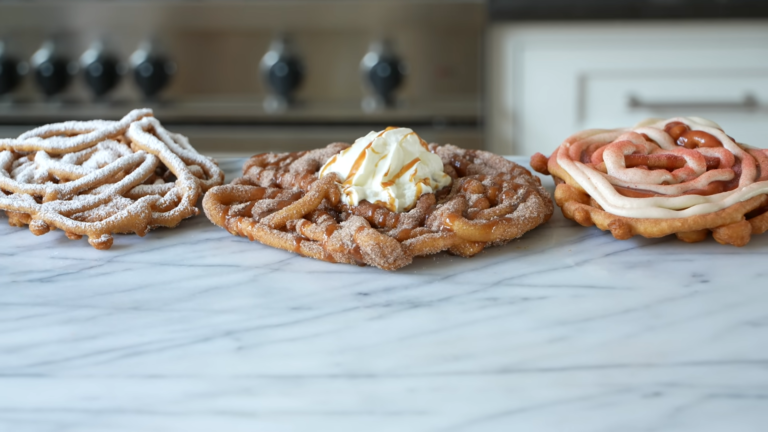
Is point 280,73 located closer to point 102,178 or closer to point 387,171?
point 102,178

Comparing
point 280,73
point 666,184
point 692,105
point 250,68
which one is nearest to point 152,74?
point 250,68

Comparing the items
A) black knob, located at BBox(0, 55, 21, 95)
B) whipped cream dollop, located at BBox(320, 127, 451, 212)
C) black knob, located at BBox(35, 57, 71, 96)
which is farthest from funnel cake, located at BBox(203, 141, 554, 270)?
black knob, located at BBox(0, 55, 21, 95)

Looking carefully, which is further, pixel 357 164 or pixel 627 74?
pixel 627 74

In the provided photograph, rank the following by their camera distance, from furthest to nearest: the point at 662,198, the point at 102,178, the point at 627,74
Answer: the point at 627,74, the point at 102,178, the point at 662,198

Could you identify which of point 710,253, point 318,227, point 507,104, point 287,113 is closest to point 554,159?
point 710,253

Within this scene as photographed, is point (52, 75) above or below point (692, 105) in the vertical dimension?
above

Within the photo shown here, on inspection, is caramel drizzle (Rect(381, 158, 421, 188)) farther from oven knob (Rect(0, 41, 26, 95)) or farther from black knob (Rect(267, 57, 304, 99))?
oven knob (Rect(0, 41, 26, 95))

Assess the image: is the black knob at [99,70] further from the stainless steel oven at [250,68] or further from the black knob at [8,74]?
the black knob at [8,74]

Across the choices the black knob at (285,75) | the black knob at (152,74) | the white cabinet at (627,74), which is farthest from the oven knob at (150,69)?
the white cabinet at (627,74)
